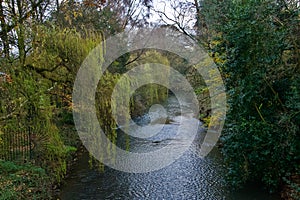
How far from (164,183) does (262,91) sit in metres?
3.20

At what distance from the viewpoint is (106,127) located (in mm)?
5730

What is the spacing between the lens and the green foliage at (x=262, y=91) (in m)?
4.77

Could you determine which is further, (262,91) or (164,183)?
(164,183)

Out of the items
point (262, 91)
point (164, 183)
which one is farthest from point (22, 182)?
point (262, 91)

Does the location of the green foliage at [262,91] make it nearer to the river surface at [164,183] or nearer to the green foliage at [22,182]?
the river surface at [164,183]

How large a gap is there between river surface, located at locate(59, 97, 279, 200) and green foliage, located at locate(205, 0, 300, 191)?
595 mm

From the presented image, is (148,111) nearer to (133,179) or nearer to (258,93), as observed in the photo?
(133,179)

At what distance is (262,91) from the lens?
5.30m

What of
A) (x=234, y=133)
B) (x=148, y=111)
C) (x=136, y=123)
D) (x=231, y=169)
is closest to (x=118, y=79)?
(x=234, y=133)

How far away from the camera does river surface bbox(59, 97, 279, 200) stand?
231 inches

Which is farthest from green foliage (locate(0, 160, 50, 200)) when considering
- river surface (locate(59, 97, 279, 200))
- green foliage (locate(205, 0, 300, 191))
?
green foliage (locate(205, 0, 300, 191))

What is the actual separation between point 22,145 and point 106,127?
7.06 ft

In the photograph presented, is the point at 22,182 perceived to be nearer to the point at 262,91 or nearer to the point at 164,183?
the point at 164,183

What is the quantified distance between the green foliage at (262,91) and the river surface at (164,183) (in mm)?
595
